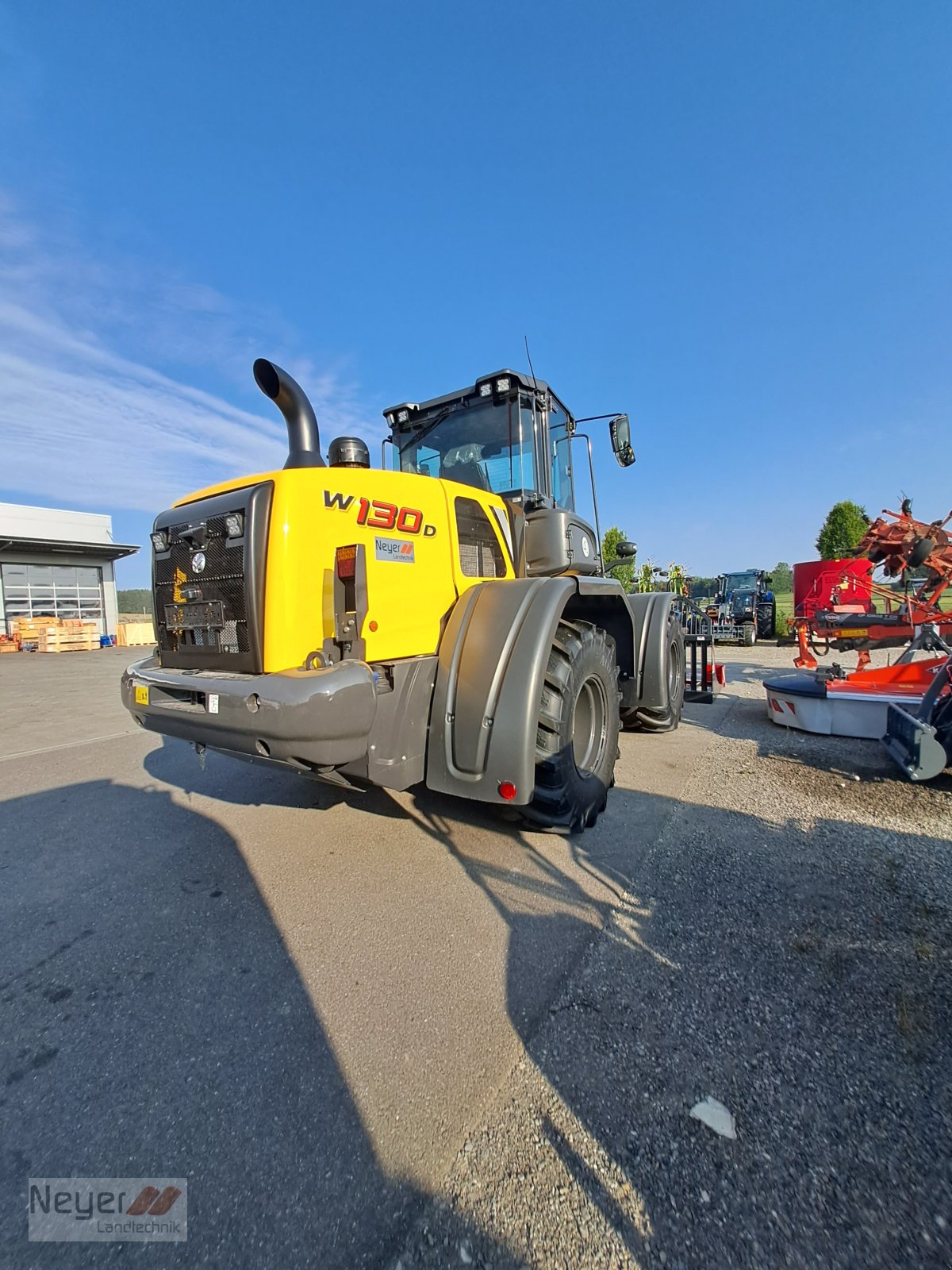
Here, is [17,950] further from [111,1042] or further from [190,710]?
[190,710]

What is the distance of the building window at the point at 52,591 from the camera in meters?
22.9

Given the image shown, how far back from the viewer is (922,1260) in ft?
3.83

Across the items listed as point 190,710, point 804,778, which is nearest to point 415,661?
point 190,710

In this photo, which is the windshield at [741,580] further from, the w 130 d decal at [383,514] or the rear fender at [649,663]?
the w 130 d decal at [383,514]

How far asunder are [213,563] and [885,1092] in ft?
10.8

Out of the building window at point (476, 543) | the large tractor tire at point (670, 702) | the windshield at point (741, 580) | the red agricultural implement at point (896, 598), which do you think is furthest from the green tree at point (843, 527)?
the building window at point (476, 543)

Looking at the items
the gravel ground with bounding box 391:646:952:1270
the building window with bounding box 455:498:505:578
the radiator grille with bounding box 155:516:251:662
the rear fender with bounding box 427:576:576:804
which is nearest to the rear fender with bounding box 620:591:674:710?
the building window with bounding box 455:498:505:578

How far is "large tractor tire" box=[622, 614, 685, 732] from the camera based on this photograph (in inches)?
223

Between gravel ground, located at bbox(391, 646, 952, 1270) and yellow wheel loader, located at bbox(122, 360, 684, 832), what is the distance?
0.95 meters

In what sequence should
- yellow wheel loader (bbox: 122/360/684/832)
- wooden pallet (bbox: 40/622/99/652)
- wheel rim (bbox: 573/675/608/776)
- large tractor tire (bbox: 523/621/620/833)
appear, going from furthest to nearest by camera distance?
1. wooden pallet (bbox: 40/622/99/652)
2. wheel rim (bbox: 573/675/608/776)
3. large tractor tire (bbox: 523/621/620/833)
4. yellow wheel loader (bbox: 122/360/684/832)

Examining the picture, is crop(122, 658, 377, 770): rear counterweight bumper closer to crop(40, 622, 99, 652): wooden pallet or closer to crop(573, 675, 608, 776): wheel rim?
crop(573, 675, 608, 776): wheel rim

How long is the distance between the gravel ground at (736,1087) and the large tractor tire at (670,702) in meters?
2.78

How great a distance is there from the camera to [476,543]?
3500 mm

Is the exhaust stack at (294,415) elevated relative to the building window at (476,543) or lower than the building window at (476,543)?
elevated
